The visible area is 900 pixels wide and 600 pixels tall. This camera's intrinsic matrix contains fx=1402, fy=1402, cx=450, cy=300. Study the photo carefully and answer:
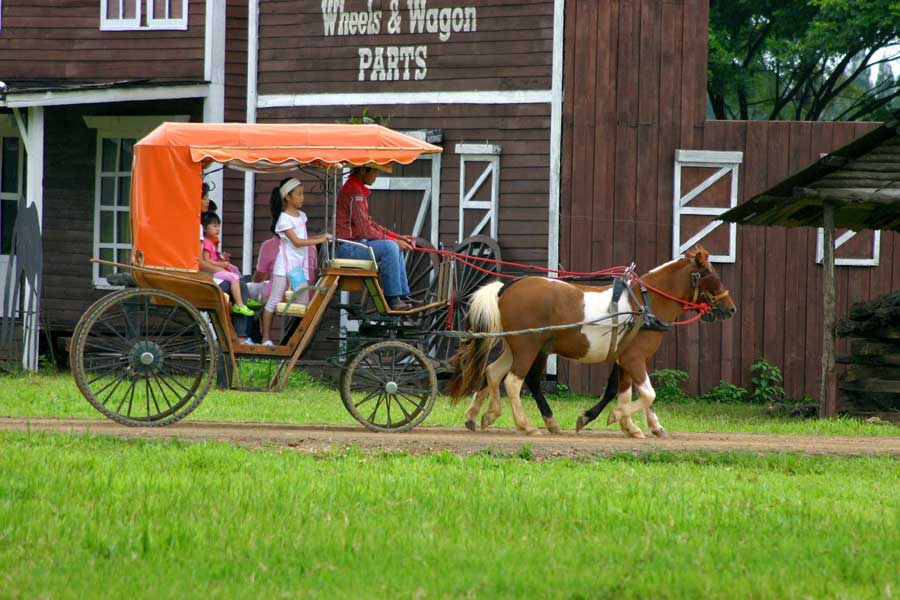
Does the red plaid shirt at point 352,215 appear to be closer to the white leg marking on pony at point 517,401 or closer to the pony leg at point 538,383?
the white leg marking on pony at point 517,401

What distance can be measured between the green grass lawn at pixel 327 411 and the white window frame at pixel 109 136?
11.8 feet

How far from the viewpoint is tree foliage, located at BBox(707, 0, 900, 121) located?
95.1ft

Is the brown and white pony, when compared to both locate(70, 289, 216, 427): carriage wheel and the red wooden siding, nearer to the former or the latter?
locate(70, 289, 216, 427): carriage wheel

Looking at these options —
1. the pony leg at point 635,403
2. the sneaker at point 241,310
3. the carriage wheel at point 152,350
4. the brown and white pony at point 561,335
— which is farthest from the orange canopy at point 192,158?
the pony leg at point 635,403

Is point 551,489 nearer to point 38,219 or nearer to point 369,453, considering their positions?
point 369,453

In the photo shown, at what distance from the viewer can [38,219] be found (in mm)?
18984

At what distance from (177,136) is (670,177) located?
916 centimetres

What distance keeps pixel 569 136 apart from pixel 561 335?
7213mm

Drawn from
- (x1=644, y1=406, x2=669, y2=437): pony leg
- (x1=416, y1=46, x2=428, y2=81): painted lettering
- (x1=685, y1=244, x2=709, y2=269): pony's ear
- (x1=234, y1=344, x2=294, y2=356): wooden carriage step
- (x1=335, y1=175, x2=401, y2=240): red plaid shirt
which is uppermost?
(x1=416, y1=46, x2=428, y2=81): painted lettering

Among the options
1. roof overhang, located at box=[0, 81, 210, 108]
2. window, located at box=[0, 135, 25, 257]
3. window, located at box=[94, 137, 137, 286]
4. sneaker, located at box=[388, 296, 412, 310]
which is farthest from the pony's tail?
window, located at box=[0, 135, 25, 257]

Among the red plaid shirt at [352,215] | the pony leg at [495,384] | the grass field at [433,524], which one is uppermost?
the red plaid shirt at [352,215]

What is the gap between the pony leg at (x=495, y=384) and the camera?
465 inches

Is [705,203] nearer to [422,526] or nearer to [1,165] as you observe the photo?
[1,165]

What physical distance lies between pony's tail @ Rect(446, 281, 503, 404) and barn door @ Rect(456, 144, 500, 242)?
7.11 meters
